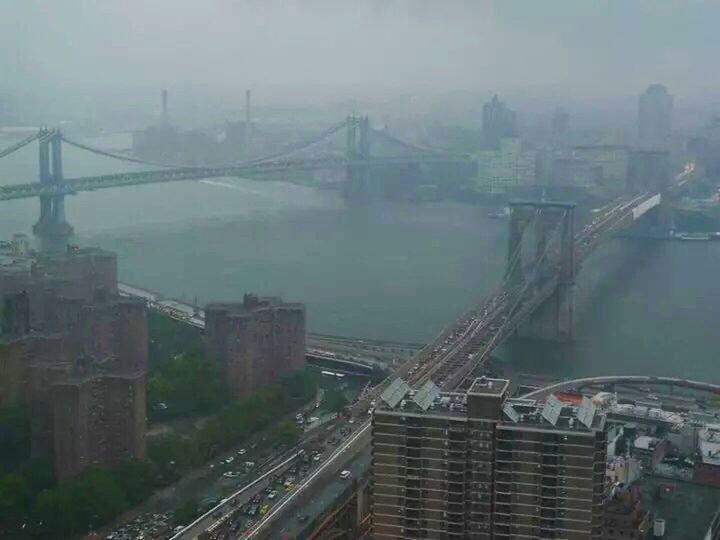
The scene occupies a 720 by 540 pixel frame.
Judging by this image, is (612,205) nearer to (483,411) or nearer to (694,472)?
(694,472)

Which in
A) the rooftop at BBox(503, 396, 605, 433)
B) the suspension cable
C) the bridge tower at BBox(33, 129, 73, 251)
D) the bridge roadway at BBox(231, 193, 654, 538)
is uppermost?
the suspension cable

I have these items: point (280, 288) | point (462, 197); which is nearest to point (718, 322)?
point (280, 288)

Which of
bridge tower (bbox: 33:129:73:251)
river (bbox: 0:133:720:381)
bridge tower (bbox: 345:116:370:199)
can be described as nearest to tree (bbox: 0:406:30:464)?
river (bbox: 0:133:720:381)

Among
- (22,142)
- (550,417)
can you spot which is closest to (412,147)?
(22,142)

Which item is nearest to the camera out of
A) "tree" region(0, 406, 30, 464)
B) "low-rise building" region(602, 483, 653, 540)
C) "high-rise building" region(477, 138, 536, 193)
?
"low-rise building" region(602, 483, 653, 540)

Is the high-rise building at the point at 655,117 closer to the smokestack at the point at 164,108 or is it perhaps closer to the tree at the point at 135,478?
the smokestack at the point at 164,108

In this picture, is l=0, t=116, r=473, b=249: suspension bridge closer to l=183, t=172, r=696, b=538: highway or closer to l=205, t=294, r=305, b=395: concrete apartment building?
l=205, t=294, r=305, b=395: concrete apartment building
